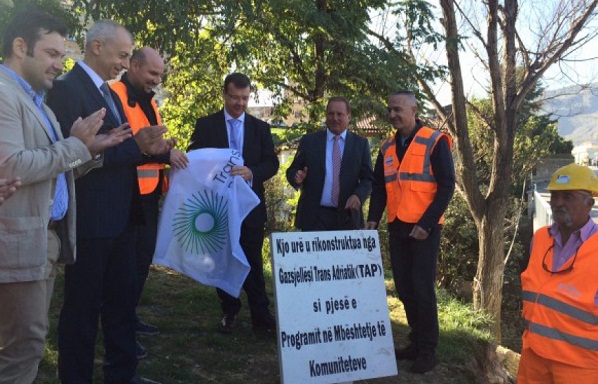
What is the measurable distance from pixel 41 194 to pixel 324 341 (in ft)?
7.33

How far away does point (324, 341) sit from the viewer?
4.31m

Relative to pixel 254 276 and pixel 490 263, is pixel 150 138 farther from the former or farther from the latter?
pixel 490 263

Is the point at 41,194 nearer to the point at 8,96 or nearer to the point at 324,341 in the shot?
the point at 8,96

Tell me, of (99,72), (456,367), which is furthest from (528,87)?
(99,72)

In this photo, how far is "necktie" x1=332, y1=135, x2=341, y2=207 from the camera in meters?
5.13

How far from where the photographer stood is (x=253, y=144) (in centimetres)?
514

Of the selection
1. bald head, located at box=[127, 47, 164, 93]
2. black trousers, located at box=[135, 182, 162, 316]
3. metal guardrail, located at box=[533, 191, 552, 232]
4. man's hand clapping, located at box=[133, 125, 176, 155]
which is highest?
bald head, located at box=[127, 47, 164, 93]

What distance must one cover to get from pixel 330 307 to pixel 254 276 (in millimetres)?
999

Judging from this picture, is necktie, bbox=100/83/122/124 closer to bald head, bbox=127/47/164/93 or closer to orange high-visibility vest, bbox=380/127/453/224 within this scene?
bald head, bbox=127/47/164/93

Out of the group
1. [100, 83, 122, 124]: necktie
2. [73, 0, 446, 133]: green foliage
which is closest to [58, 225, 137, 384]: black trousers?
[100, 83, 122, 124]: necktie

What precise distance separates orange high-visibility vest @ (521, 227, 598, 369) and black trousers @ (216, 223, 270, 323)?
240 cm

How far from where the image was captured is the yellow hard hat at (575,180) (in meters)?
3.31

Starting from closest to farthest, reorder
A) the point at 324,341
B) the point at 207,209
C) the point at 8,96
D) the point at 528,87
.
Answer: the point at 8,96 < the point at 324,341 < the point at 207,209 < the point at 528,87

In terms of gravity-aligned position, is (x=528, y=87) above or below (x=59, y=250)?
above
